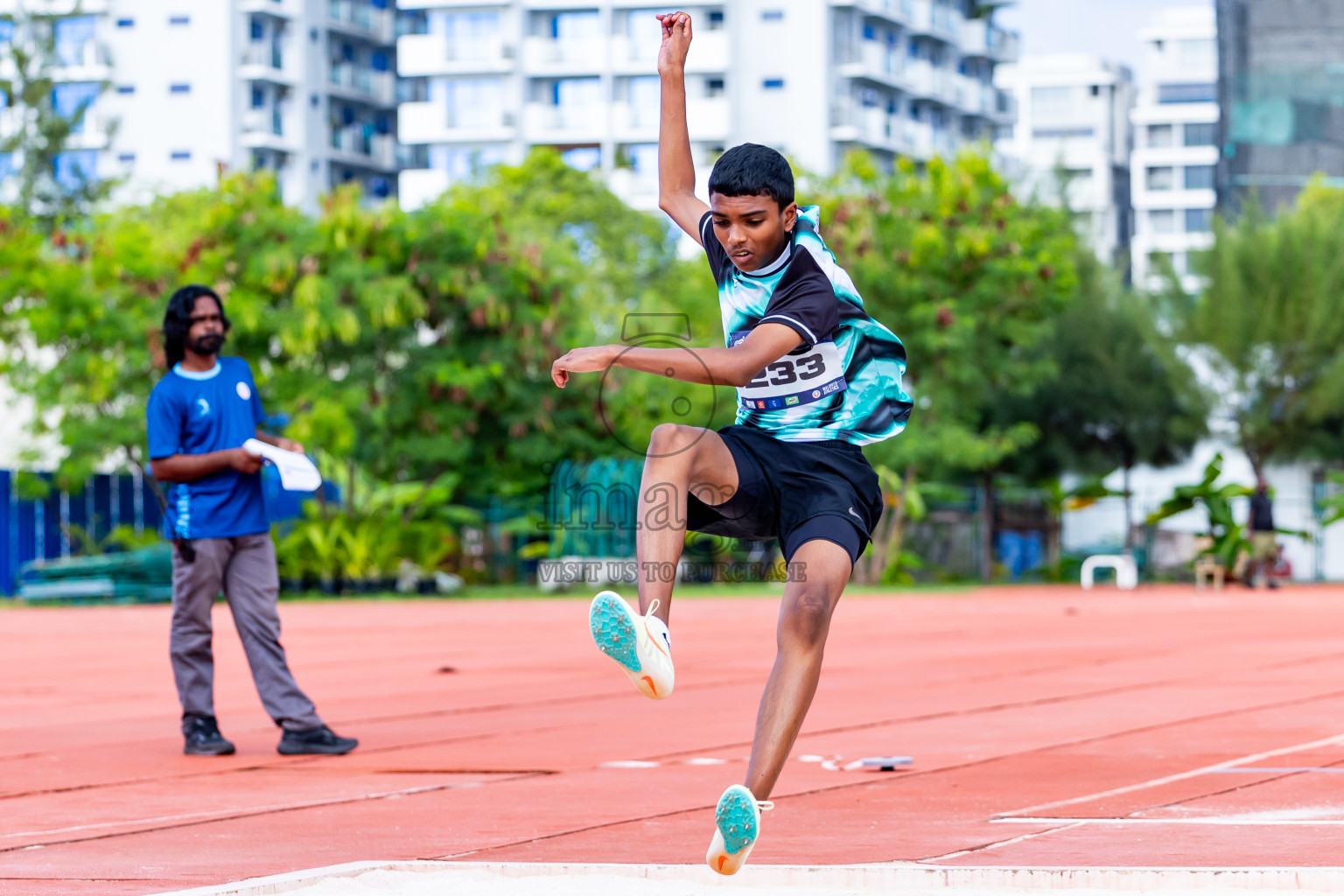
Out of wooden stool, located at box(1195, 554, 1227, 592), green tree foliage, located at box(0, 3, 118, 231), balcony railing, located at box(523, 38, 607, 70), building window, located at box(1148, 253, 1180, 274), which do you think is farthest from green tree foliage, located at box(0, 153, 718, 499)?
balcony railing, located at box(523, 38, 607, 70)

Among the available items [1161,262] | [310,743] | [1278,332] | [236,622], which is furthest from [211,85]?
[310,743]

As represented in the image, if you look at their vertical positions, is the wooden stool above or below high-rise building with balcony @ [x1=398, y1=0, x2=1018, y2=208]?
below

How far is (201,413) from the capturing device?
7.86 m

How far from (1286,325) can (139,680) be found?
26.6 metres

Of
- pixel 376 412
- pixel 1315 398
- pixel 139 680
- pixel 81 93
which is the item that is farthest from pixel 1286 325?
pixel 81 93

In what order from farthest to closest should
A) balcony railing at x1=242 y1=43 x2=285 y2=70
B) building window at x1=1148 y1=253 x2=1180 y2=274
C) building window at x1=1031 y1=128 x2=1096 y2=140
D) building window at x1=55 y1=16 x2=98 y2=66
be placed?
1. building window at x1=1031 y1=128 x2=1096 y2=140
2. building window at x1=55 y1=16 x2=98 y2=66
3. balcony railing at x1=242 y1=43 x2=285 y2=70
4. building window at x1=1148 y1=253 x2=1180 y2=274

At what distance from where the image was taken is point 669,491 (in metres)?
4.52

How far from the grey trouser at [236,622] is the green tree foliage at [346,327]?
16.3 m

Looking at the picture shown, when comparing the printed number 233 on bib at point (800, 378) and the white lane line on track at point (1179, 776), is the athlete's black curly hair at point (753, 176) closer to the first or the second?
the printed number 233 on bib at point (800, 378)

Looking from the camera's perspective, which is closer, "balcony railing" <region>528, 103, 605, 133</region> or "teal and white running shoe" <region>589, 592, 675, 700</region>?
"teal and white running shoe" <region>589, 592, 675, 700</region>

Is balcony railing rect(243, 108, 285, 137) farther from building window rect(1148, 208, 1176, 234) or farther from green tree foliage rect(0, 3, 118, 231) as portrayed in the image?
building window rect(1148, 208, 1176, 234)

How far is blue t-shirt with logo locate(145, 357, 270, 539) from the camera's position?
781 centimetres

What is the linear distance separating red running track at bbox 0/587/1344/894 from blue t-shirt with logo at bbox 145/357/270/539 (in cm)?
99

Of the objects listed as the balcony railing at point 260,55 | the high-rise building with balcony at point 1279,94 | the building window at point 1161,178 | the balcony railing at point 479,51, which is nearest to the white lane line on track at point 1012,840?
the high-rise building with balcony at point 1279,94
